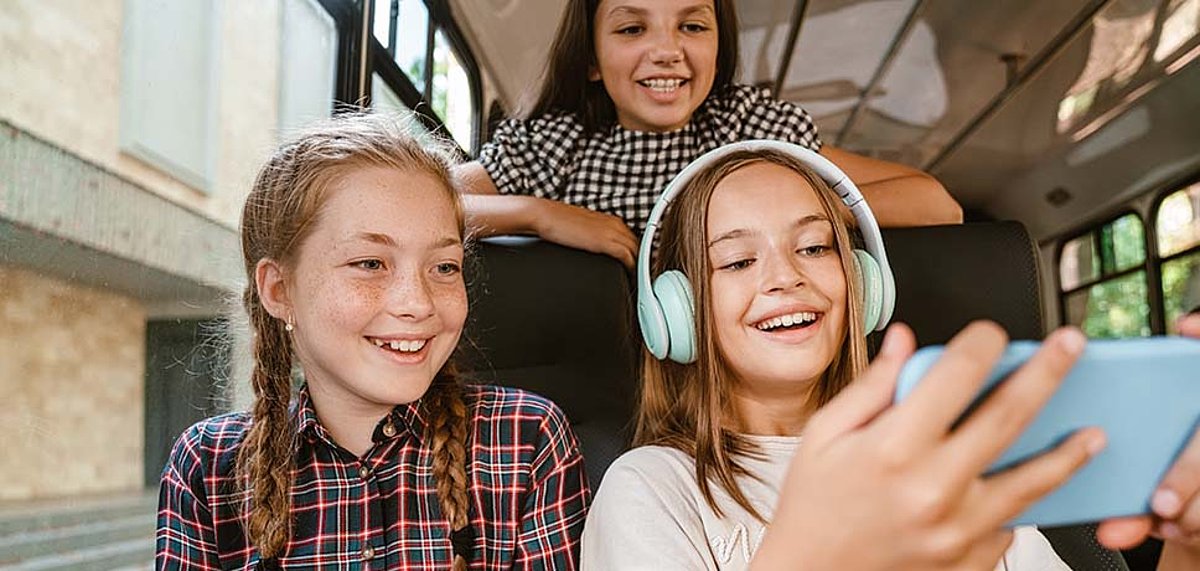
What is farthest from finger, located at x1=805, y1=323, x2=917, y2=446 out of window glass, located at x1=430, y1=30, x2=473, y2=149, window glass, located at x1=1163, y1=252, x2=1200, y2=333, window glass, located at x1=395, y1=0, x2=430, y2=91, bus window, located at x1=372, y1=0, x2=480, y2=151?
window glass, located at x1=1163, y1=252, x2=1200, y2=333

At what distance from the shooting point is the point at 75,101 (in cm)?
121

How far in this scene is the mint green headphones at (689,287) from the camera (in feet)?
3.93

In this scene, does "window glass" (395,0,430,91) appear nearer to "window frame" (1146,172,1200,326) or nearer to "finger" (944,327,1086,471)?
"finger" (944,327,1086,471)

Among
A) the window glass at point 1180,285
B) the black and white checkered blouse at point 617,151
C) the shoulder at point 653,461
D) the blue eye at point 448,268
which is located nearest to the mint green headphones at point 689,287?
the shoulder at point 653,461

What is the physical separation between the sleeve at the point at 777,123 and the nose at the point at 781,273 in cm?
69

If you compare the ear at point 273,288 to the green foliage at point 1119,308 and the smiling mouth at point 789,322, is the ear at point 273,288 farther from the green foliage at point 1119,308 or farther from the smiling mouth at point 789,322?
the green foliage at point 1119,308

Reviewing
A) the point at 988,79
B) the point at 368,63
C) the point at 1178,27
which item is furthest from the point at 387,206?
the point at 988,79

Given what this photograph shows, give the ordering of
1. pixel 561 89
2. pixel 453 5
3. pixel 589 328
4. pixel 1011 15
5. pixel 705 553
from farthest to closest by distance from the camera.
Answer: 1. pixel 1011 15
2. pixel 453 5
3. pixel 561 89
4. pixel 589 328
5. pixel 705 553

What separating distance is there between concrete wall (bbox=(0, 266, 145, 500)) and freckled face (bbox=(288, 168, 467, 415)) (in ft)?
0.83

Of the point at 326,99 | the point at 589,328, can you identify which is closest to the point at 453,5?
the point at 326,99

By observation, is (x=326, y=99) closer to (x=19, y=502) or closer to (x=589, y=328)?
(x=589, y=328)

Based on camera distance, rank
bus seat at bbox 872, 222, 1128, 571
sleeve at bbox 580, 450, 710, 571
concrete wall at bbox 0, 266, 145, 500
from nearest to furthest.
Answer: sleeve at bbox 580, 450, 710, 571, concrete wall at bbox 0, 266, 145, 500, bus seat at bbox 872, 222, 1128, 571

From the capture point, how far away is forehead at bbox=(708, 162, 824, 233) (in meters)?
1.22

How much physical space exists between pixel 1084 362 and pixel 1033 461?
5 cm
